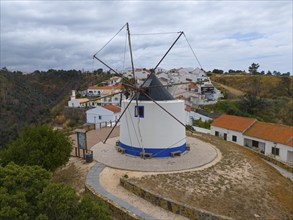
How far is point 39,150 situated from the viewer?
12500mm

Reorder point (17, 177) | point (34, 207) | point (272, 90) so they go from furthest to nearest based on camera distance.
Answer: point (272, 90), point (17, 177), point (34, 207)

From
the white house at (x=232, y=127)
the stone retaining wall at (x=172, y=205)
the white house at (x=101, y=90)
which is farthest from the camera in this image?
the white house at (x=101, y=90)

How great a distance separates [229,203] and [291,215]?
257cm

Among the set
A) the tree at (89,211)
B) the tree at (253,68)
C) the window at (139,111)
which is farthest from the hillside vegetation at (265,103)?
the tree at (89,211)

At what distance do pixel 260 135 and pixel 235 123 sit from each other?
3.58 metres

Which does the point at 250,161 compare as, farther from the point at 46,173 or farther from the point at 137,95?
the point at 46,173

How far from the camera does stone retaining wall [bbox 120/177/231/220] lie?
952cm

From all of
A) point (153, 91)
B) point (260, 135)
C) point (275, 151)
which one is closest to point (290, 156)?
point (275, 151)

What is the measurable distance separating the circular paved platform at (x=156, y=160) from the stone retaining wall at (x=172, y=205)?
232 centimetres

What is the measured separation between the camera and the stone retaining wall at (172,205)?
9522 millimetres

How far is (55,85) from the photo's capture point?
93312 millimetres

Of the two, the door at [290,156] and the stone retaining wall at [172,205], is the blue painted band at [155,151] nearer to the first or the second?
the stone retaining wall at [172,205]

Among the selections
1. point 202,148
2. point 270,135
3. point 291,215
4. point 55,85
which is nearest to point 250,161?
point 202,148

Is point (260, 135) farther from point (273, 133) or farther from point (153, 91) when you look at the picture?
point (153, 91)
